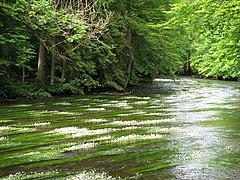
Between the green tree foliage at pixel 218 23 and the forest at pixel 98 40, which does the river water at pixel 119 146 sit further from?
the forest at pixel 98 40

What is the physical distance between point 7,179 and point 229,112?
13.6m

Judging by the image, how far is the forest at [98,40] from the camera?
14641 mm

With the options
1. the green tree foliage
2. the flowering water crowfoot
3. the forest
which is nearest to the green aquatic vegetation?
the flowering water crowfoot

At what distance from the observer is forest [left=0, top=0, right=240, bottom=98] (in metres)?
14.6

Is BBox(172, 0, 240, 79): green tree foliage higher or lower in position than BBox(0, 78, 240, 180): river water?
higher

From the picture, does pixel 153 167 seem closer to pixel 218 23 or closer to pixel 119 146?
pixel 119 146

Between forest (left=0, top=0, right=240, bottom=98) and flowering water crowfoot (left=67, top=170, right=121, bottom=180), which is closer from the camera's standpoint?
flowering water crowfoot (left=67, top=170, right=121, bottom=180)

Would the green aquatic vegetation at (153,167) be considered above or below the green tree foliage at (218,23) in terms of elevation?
below

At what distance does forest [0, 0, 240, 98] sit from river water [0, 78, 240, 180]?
3.74 meters

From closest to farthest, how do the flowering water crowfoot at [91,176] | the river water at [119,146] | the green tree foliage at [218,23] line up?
the flowering water crowfoot at [91,176] < the river water at [119,146] < the green tree foliage at [218,23]

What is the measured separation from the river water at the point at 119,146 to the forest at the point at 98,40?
3740 mm

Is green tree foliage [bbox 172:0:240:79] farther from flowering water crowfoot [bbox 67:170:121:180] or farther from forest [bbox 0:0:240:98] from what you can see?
flowering water crowfoot [bbox 67:170:121:180]

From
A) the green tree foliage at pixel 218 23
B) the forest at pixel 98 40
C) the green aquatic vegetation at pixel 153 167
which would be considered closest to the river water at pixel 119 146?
the green aquatic vegetation at pixel 153 167

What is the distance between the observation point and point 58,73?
33.2 m
